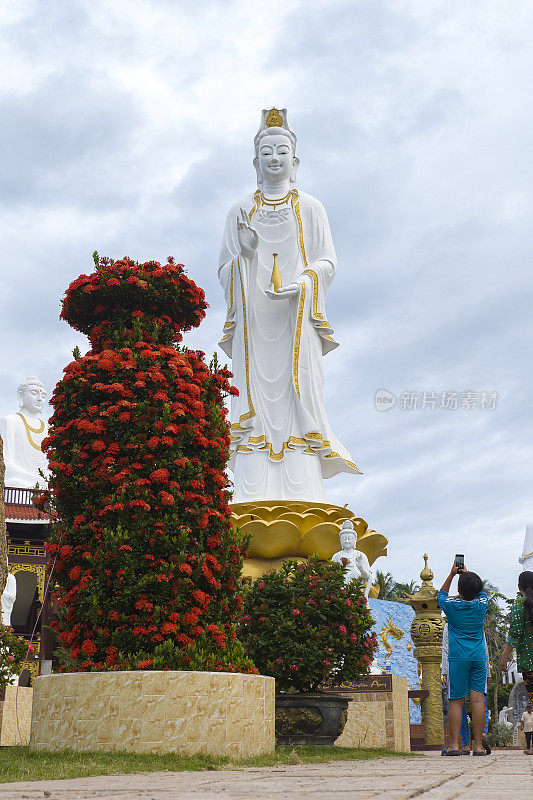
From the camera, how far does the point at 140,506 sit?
5188 mm

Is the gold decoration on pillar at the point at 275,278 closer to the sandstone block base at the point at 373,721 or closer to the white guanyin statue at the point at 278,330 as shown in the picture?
the white guanyin statue at the point at 278,330

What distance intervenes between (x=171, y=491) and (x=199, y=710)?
4.21 ft

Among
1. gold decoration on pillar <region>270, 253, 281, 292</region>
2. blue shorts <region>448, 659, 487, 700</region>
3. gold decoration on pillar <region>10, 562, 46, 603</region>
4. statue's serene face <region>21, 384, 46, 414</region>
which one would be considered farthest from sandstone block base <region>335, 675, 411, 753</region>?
statue's serene face <region>21, 384, 46, 414</region>

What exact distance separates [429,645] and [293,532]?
7.45 feet

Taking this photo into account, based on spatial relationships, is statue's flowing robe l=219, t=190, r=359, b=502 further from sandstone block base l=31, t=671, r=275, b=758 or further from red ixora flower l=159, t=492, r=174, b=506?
sandstone block base l=31, t=671, r=275, b=758

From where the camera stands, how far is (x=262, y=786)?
2975 mm

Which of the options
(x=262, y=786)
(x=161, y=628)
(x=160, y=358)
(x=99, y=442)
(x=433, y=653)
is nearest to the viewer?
(x=262, y=786)

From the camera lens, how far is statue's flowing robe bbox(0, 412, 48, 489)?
53.5 ft


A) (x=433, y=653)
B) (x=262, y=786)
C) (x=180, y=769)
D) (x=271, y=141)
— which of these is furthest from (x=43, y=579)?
(x=262, y=786)

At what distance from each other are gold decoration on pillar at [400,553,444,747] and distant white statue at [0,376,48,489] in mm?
8208

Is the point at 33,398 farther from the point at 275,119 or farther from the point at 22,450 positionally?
the point at 275,119

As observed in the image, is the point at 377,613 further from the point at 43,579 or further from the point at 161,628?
the point at 161,628

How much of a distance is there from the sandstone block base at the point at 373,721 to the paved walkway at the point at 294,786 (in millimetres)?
3658

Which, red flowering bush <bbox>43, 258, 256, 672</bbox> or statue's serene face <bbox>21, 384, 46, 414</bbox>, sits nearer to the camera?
red flowering bush <bbox>43, 258, 256, 672</bbox>
